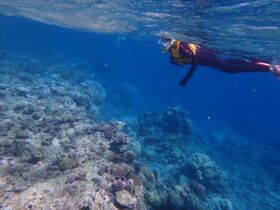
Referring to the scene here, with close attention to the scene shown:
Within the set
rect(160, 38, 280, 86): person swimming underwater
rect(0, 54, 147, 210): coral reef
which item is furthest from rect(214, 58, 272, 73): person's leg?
rect(0, 54, 147, 210): coral reef

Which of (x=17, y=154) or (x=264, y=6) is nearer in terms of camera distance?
(x=264, y=6)

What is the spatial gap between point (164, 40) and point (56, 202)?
629 centimetres

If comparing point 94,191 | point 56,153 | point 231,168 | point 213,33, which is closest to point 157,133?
point 231,168

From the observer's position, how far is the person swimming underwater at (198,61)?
8.75 m

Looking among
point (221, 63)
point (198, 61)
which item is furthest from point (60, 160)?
point (221, 63)

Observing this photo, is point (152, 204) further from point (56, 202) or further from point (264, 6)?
point (264, 6)

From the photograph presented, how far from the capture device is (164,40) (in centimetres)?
934

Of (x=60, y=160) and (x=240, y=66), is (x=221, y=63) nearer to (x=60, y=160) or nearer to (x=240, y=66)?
(x=240, y=66)

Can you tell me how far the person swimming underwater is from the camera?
8750 mm

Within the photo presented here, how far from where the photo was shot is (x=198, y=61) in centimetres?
945

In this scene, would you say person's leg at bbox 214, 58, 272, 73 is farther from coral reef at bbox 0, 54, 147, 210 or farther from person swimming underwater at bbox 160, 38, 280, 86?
coral reef at bbox 0, 54, 147, 210

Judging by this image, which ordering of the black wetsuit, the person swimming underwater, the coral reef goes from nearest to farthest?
the person swimming underwater
the coral reef
the black wetsuit

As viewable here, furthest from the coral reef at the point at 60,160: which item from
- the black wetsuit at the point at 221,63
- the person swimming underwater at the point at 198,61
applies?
the black wetsuit at the point at 221,63

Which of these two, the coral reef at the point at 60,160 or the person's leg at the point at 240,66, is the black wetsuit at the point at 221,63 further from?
the coral reef at the point at 60,160
